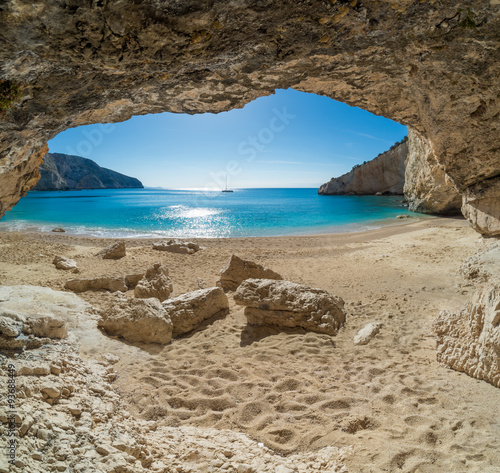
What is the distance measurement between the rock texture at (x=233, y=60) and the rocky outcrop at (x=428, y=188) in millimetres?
20613

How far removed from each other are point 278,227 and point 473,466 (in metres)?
23.2

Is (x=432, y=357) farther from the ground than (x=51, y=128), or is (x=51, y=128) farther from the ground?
(x=51, y=128)

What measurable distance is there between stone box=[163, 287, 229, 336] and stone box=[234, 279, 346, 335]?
625 mm

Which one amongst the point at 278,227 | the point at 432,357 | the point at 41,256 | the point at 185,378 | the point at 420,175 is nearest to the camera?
the point at 185,378

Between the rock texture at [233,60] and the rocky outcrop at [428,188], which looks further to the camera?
the rocky outcrop at [428,188]

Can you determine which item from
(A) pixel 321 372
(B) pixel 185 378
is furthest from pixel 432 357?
(B) pixel 185 378

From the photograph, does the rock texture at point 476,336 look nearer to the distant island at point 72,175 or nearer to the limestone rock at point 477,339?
the limestone rock at point 477,339

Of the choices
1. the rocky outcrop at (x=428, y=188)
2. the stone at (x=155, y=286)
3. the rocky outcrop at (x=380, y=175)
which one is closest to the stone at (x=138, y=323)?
the stone at (x=155, y=286)

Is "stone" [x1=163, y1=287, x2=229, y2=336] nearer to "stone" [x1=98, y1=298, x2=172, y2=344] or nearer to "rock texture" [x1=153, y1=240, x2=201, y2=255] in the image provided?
"stone" [x1=98, y1=298, x2=172, y2=344]

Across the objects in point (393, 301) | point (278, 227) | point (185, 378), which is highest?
point (278, 227)

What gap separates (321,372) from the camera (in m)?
4.01

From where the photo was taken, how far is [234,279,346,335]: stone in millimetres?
5320

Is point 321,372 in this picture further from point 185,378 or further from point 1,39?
point 1,39

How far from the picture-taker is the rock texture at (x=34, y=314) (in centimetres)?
343
